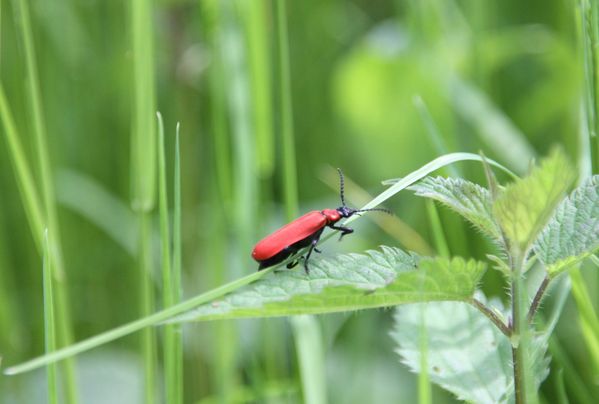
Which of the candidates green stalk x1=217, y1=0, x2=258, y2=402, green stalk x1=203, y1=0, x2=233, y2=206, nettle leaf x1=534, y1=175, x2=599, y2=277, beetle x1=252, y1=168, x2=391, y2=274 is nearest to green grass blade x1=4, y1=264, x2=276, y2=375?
beetle x1=252, y1=168, x2=391, y2=274

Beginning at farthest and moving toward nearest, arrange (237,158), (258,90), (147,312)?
(237,158)
(258,90)
(147,312)

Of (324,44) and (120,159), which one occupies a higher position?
(324,44)

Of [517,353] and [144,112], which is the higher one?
[144,112]

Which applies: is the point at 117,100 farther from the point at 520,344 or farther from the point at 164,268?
the point at 520,344

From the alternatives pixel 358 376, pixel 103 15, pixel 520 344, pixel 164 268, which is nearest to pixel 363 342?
pixel 358 376

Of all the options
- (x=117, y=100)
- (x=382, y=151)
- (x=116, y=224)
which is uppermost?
(x=117, y=100)

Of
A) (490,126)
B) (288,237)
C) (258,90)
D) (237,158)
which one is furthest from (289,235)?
(490,126)

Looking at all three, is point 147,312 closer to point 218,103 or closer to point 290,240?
point 290,240
